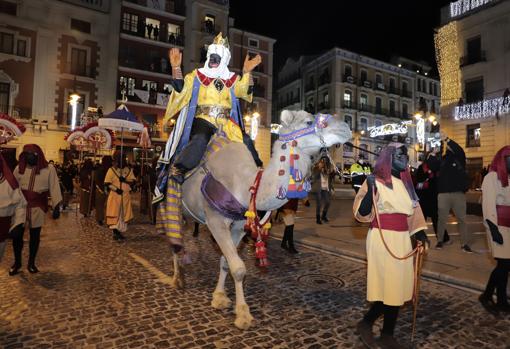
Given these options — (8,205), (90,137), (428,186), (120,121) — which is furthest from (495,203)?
(90,137)

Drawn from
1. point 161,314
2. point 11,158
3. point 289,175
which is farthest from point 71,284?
point 11,158

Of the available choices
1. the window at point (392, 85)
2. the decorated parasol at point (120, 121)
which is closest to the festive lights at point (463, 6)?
the decorated parasol at point (120, 121)

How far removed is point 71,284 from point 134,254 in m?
2.05

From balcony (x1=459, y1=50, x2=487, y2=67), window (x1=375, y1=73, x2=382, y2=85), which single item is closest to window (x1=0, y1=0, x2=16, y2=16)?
balcony (x1=459, y1=50, x2=487, y2=67)

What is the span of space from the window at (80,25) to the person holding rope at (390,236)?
3341cm

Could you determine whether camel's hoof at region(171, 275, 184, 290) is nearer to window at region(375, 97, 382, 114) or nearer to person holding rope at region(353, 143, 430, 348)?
person holding rope at region(353, 143, 430, 348)

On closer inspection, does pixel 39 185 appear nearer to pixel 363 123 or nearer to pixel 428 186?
pixel 428 186

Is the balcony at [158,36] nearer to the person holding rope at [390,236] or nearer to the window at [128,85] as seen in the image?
the window at [128,85]

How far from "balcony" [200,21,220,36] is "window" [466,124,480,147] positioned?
2605cm

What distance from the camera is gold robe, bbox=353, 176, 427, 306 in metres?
3.24

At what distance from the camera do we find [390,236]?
330cm

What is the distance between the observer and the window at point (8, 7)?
26156mm

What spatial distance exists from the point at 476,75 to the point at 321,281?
27709 mm

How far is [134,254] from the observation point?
24.0 ft
